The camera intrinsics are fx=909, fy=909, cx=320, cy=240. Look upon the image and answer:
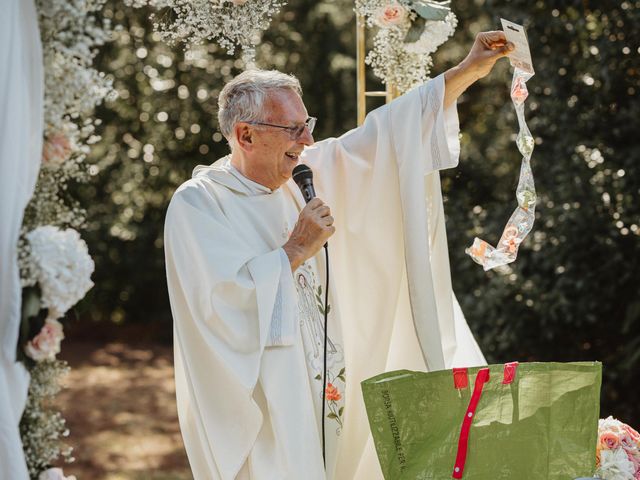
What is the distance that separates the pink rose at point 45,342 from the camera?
2086 millimetres

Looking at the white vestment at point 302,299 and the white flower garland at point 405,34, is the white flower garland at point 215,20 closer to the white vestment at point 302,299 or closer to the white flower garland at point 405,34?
the white vestment at point 302,299

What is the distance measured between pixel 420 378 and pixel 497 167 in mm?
4192

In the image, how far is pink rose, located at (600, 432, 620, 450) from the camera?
2.87m

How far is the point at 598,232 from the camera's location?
518cm

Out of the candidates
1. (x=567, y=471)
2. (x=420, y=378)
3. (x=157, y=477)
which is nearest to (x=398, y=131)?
(x=420, y=378)

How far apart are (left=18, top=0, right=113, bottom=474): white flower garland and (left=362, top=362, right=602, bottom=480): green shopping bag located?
0.92 metres

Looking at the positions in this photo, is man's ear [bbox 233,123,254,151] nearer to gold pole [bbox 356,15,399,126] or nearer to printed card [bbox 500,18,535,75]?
gold pole [bbox 356,15,399,126]

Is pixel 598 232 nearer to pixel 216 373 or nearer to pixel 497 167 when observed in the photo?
pixel 497 167

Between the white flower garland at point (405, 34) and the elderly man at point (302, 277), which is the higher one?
the white flower garland at point (405, 34)

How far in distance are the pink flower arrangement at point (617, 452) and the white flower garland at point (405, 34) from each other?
165 cm

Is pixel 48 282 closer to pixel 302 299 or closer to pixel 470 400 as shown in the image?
pixel 302 299

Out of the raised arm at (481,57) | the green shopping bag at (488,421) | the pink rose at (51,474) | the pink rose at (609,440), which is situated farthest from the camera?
the raised arm at (481,57)

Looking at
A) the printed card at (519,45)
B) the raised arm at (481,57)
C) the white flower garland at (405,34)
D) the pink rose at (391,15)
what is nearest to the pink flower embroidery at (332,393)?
the raised arm at (481,57)

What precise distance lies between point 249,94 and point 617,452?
1648 millimetres
